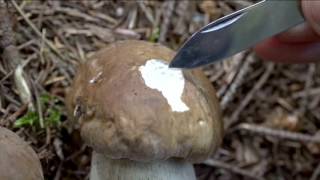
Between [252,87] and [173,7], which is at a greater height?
[173,7]

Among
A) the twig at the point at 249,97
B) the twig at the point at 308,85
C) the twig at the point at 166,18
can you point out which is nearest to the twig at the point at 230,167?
the twig at the point at 249,97

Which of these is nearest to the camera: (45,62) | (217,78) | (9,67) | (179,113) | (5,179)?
(5,179)

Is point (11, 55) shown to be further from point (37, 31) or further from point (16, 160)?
point (16, 160)

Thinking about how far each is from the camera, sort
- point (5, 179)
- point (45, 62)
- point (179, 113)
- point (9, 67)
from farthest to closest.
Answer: point (45, 62), point (9, 67), point (179, 113), point (5, 179)

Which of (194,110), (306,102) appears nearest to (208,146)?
(194,110)

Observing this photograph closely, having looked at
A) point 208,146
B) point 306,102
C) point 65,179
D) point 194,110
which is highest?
point 194,110

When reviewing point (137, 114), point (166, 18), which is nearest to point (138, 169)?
point (137, 114)

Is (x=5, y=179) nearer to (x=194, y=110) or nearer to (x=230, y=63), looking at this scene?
(x=194, y=110)
